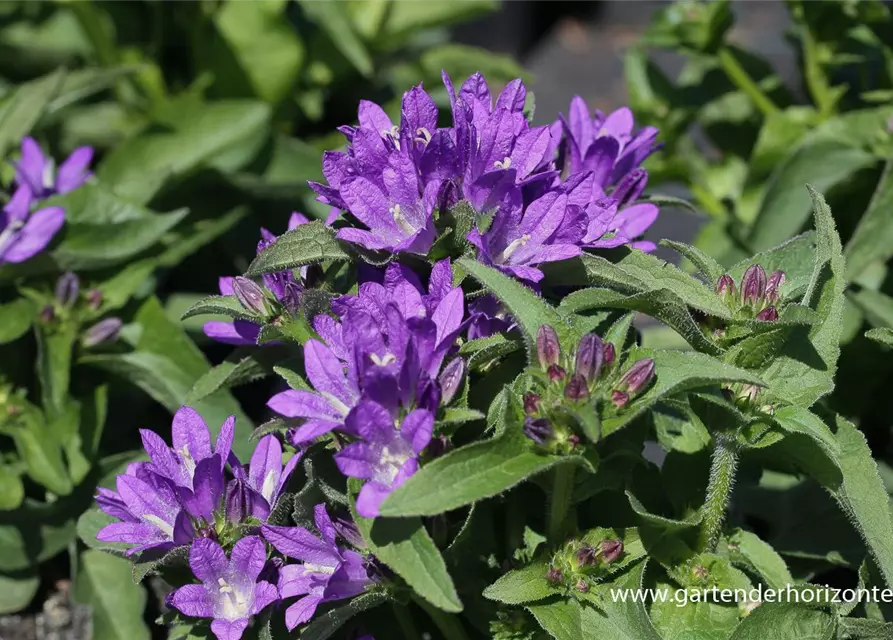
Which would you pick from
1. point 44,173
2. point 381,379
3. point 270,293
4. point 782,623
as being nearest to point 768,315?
point 782,623

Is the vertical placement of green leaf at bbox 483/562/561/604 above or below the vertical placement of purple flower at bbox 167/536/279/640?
below

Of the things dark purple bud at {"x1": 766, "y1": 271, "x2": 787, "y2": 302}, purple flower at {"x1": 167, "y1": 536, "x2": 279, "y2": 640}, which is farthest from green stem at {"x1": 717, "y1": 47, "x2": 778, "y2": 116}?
purple flower at {"x1": 167, "y1": 536, "x2": 279, "y2": 640}

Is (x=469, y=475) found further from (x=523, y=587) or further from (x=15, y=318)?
(x=15, y=318)

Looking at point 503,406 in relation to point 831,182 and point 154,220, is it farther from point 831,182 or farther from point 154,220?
point 831,182

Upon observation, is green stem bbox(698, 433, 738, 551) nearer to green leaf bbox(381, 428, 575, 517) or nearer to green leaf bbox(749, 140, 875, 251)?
green leaf bbox(381, 428, 575, 517)

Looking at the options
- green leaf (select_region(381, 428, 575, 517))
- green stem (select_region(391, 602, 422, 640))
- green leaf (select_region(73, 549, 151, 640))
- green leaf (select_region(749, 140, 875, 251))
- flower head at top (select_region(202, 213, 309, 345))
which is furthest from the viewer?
green leaf (select_region(749, 140, 875, 251))

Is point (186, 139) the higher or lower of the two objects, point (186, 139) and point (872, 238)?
the higher
